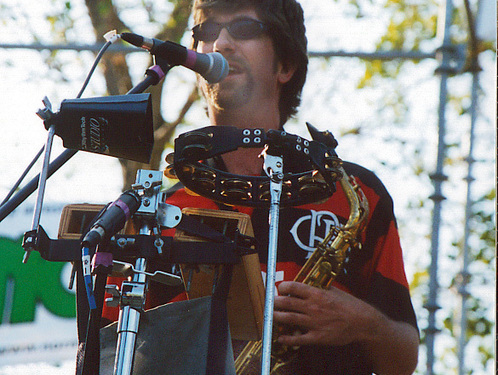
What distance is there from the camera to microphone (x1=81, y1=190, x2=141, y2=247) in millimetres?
1710

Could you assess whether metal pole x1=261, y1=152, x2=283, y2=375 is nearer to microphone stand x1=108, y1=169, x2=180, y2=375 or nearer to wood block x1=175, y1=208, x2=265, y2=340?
wood block x1=175, y1=208, x2=265, y2=340

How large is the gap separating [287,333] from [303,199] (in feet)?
2.66

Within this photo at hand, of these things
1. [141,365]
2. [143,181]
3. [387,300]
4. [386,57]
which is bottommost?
[141,365]

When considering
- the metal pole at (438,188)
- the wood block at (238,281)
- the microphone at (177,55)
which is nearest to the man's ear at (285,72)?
the microphone at (177,55)

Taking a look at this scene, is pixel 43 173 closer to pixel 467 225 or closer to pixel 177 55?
pixel 177 55

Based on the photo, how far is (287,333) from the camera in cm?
276

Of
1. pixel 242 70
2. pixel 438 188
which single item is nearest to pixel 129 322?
pixel 242 70

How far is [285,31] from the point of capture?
11.9ft

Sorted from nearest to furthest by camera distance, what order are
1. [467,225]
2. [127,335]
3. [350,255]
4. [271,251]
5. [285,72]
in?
[127,335] < [271,251] < [350,255] < [285,72] < [467,225]

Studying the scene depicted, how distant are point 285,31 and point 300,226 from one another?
3.73 ft

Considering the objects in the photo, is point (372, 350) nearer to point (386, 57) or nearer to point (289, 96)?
point (289, 96)

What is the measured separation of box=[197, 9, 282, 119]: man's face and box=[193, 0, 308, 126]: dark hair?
0.15ft

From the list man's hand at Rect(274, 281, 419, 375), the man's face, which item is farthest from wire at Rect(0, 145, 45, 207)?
the man's face

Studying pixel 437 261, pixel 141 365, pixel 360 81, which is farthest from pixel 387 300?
pixel 360 81
